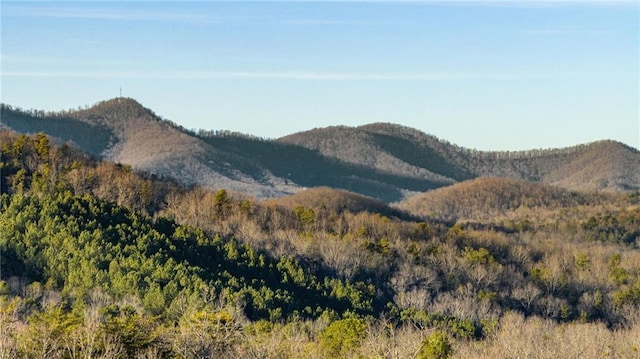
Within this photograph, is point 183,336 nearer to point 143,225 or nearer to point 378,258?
point 143,225

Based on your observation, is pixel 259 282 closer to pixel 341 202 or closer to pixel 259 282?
pixel 259 282

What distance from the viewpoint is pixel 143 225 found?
8038cm

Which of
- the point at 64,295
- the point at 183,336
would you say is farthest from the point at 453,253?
the point at 183,336

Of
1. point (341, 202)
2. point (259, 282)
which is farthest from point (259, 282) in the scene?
point (341, 202)

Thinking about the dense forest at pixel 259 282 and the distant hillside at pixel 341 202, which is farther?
the distant hillside at pixel 341 202

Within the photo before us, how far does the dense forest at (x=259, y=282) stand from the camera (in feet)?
121

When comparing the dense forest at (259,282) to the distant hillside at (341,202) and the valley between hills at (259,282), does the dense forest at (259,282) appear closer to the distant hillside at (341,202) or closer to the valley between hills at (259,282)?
the valley between hills at (259,282)

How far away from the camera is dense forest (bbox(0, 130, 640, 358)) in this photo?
3681 cm

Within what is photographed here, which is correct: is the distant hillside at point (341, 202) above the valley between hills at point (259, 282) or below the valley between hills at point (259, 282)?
above

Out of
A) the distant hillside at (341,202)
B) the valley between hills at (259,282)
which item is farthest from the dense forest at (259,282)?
the distant hillside at (341,202)

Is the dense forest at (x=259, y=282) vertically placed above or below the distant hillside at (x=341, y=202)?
below

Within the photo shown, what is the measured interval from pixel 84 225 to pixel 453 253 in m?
→ 44.4

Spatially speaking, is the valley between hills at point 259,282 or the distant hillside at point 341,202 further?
the distant hillside at point 341,202

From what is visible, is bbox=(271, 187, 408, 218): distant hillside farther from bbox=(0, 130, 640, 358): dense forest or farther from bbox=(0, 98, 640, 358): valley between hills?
bbox=(0, 98, 640, 358): valley between hills
